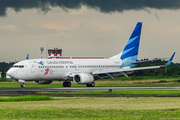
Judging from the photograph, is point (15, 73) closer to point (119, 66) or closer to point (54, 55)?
point (119, 66)

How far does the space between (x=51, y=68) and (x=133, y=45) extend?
1970 cm

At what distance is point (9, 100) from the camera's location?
31.0m

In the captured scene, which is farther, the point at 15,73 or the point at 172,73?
the point at 172,73

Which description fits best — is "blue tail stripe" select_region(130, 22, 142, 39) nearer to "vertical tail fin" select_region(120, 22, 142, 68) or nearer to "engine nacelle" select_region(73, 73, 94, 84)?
"vertical tail fin" select_region(120, 22, 142, 68)

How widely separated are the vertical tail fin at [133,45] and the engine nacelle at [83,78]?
1193cm

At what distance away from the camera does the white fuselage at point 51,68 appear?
58.9m

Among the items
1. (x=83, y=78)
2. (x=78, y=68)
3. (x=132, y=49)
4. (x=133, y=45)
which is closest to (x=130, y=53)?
(x=132, y=49)

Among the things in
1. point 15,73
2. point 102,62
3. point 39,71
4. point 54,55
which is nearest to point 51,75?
point 39,71

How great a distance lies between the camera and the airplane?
2339 inches

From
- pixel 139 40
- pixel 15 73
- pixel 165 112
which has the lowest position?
pixel 165 112

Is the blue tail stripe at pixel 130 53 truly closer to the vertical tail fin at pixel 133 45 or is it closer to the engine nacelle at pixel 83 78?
the vertical tail fin at pixel 133 45

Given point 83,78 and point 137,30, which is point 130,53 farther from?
point 83,78

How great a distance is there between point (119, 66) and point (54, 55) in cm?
3332

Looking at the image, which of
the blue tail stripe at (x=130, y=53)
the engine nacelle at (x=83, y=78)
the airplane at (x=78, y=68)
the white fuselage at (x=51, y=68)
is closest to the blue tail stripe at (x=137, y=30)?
the airplane at (x=78, y=68)
